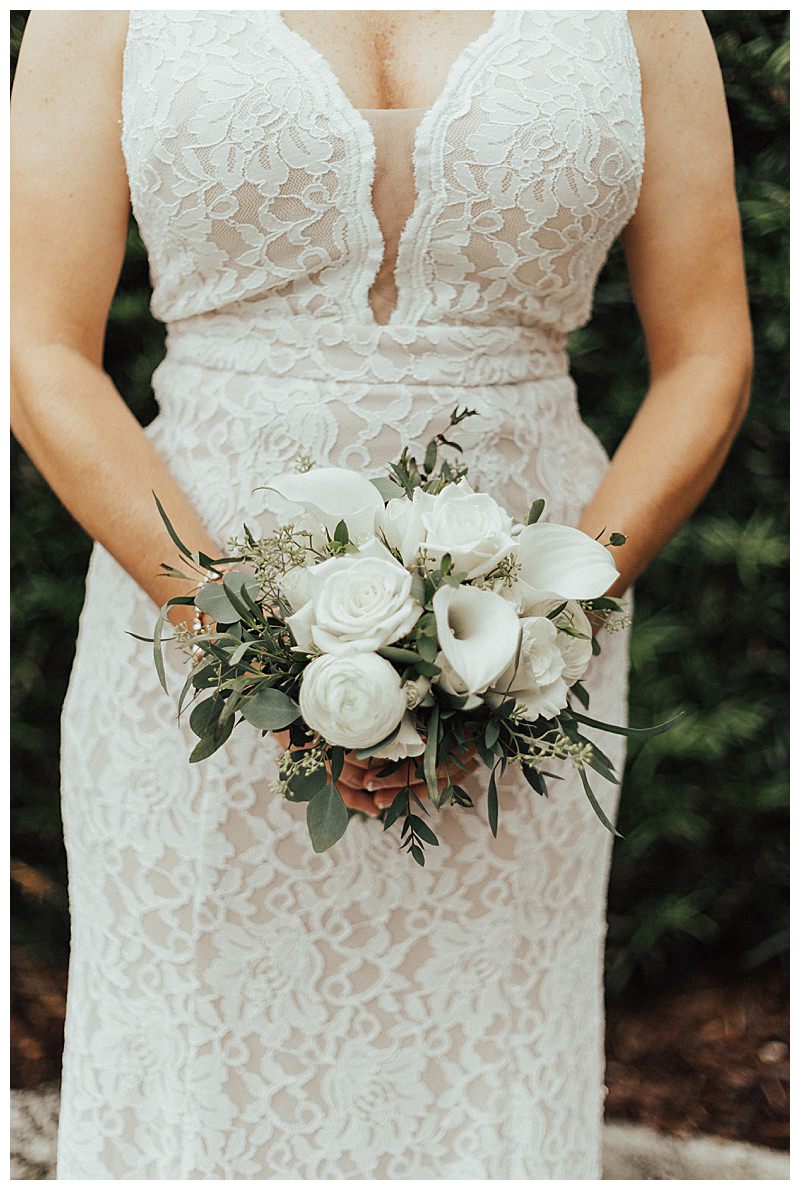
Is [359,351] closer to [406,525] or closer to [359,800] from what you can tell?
[406,525]

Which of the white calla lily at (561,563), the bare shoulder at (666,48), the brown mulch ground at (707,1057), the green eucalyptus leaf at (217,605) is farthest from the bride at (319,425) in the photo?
the brown mulch ground at (707,1057)

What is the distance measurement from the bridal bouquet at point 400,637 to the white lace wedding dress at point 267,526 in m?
0.32

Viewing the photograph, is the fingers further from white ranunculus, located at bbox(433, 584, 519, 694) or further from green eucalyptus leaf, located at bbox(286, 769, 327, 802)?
white ranunculus, located at bbox(433, 584, 519, 694)

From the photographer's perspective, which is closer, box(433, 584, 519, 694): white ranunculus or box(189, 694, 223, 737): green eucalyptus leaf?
box(433, 584, 519, 694): white ranunculus

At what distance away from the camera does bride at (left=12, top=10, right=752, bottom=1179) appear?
1500mm

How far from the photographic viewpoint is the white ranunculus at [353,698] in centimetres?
109

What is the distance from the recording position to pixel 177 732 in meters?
1.57

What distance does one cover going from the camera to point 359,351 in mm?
1548

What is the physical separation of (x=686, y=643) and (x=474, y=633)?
1691mm

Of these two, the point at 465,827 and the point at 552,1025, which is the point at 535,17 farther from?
the point at 552,1025

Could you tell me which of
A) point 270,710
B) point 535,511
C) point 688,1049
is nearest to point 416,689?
point 270,710

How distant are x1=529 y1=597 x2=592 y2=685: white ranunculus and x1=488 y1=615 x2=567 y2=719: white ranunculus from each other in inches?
1.7

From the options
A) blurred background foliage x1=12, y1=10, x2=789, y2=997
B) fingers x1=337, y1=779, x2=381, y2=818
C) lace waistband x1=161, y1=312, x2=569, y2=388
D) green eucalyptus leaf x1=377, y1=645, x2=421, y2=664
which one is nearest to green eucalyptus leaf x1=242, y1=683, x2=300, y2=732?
green eucalyptus leaf x1=377, y1=645, x2=421, y2=664

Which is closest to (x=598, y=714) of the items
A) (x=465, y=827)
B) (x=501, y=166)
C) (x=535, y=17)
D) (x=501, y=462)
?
(x=465, y=827)
